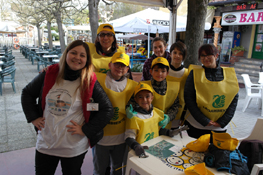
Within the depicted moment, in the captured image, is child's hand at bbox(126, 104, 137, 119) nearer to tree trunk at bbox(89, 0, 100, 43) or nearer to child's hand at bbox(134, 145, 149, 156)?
child's hand at bbox(134, 145, 149, 156)

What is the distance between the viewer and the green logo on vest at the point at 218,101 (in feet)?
6.93

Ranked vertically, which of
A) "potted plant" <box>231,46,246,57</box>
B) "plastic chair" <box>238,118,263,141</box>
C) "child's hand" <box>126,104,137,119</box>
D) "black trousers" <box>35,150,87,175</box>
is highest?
"potted plant" <box>231,46,246,57</box>

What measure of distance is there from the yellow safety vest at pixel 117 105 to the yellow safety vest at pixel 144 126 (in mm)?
146

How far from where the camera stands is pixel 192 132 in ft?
7.59

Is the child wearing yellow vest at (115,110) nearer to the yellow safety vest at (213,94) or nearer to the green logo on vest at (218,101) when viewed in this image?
the yellow safety vest at (213,94)

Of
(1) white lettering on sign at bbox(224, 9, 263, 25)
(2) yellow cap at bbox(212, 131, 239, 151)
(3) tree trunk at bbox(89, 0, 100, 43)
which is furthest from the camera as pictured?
(1) white lettering on sign at bbox(224, 9, 263, 25)

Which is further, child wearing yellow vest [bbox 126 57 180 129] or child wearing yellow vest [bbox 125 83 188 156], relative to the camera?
child wearing yellow vest [bbox 126 57 180 129]

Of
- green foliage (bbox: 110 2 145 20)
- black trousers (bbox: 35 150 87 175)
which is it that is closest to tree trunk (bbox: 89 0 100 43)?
black trousers (bbox: 35 150 87 175)

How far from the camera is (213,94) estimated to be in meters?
2.11

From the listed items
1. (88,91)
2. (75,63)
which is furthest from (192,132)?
(75,63)

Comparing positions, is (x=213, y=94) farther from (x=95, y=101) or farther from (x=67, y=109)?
(x=67, y=109)

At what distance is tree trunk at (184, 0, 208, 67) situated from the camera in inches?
132

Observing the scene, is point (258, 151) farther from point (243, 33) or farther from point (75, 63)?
point (243, 33)

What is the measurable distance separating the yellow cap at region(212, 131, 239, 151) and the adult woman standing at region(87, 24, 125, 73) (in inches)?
56.7
